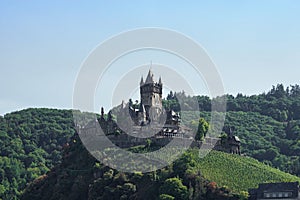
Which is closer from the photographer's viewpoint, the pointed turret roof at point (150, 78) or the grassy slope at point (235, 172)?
the grassy slope at point (235, 172)

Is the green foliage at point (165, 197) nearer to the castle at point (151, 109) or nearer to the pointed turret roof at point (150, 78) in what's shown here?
the castle at point (151, 109)

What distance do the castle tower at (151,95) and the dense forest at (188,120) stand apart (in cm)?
1800

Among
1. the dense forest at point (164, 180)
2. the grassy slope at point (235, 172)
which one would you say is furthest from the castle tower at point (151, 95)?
the grassy slope at point (235, 172)

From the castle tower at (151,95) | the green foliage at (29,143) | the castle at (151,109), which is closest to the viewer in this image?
the castle at (151,109)

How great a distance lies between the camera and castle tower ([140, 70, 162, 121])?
104 metres

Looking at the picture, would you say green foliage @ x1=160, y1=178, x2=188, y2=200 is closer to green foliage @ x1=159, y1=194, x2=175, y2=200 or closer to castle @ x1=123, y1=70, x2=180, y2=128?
green foliage @ x1=159, y1=194, x2=175, y2=200

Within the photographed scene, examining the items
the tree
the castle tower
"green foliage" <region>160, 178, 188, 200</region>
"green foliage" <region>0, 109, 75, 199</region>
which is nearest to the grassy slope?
the tree

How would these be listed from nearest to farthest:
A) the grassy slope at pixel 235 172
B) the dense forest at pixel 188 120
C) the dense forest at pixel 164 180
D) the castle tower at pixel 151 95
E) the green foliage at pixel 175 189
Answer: the green foliage at pixel 175 189 < the dense forest at pixel 164 180 < the grassy slope at pixel 235 172 < the castle tower at pixel 151 95 < the dense forest at pixel 188 120

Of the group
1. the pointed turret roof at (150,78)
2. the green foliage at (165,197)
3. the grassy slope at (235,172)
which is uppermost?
the pointed turret roof at (150,78)

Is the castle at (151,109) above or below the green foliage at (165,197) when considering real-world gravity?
above

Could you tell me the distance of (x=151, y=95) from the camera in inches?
4144

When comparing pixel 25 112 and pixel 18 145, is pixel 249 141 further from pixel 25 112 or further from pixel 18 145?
pixel 25 112

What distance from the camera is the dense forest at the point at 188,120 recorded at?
5358 inches

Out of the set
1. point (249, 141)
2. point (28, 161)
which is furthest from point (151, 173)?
point (28, 161)
